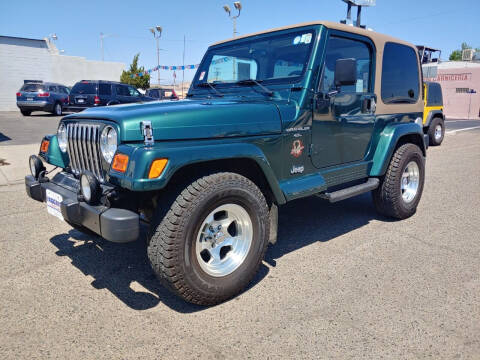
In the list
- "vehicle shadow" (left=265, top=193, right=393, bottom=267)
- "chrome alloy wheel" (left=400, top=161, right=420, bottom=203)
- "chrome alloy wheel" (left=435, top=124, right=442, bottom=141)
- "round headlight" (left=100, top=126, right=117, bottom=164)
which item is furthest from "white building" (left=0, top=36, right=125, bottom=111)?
"chrome alloy wheel" (left=400, top=161, right=420, bottom=203)

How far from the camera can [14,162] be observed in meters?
7.38

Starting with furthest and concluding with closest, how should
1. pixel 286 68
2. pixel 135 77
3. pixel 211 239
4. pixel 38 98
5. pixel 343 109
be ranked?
1. pixel 135 77
2. pixel 38 98
3. pixel 343 109
4. pixel 286 68
5. pixel 211 239

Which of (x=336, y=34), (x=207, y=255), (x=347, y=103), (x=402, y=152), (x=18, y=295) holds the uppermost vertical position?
(x=336, y=34)

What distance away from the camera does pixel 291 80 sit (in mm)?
3258

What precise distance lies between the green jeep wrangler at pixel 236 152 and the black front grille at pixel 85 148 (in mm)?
12

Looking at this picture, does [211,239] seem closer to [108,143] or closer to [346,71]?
[108,143]

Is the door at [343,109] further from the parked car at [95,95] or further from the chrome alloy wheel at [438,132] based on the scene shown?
the parked car at [95,95]

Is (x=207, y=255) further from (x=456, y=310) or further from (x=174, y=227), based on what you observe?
(x=456, y=310)

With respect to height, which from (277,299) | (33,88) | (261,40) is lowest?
(277,299)

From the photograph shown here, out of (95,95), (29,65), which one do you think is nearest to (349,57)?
(95,95)

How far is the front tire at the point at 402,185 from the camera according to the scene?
419cm

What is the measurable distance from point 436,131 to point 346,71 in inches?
409

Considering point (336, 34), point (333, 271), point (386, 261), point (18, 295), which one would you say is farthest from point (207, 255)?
point (336, 34)

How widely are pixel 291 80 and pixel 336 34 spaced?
666 millimetres
